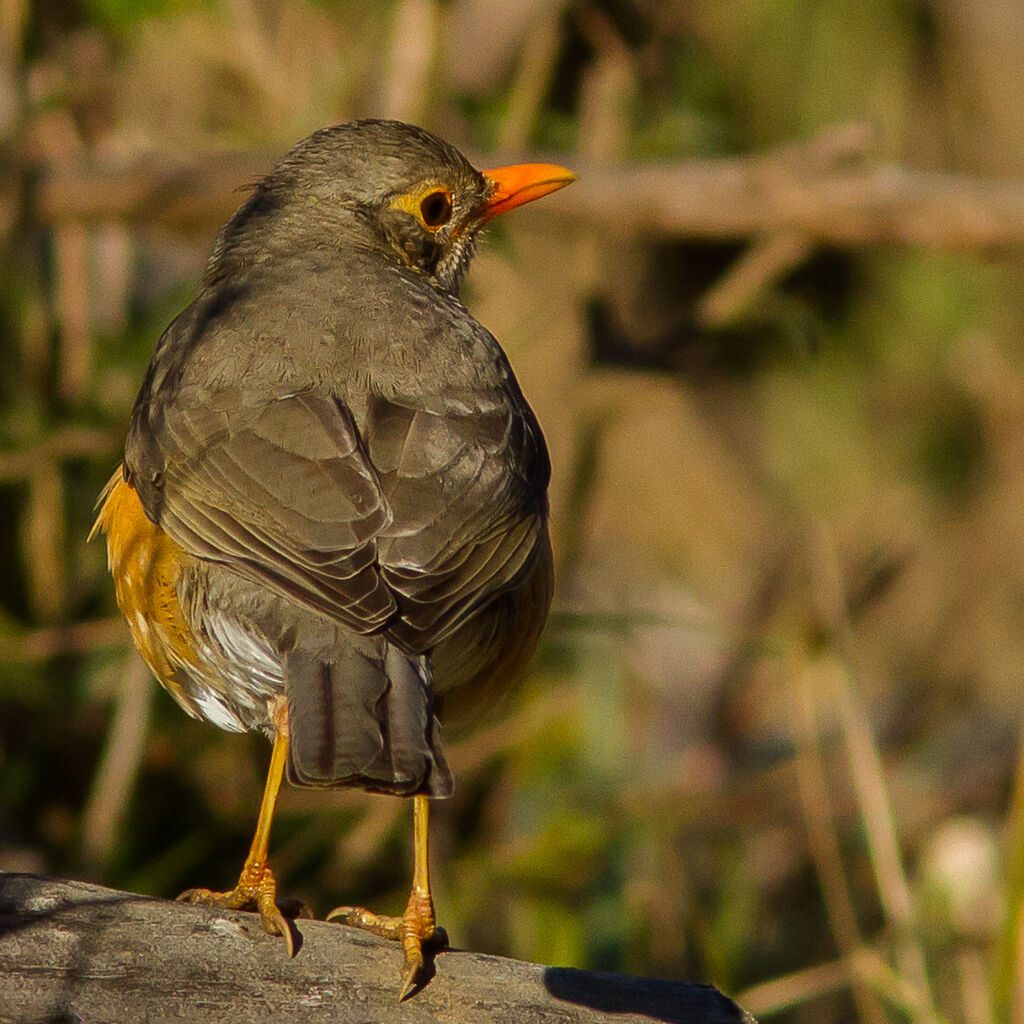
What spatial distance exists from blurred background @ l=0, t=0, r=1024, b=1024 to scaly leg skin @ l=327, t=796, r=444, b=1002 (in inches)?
45.8

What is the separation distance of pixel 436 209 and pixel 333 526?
1812 millimetres

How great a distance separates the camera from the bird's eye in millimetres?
5133

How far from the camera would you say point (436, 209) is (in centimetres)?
518

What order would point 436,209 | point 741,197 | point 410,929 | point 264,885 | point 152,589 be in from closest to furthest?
point 410,929, point 264,885, point 152,589, point 436,209, point 741,197

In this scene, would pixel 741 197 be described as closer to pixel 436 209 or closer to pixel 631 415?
pixel 436 209

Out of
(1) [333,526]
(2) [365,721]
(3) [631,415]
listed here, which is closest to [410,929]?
(2) [365,721]

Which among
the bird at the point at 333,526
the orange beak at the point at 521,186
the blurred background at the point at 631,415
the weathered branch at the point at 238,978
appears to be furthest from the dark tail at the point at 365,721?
the orange beak at the point at 521,186

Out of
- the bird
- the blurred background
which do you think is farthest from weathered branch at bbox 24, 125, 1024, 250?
→ the bird

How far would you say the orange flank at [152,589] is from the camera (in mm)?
4090

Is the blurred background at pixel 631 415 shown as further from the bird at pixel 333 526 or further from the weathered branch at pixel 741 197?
the bird at pixel 333 526

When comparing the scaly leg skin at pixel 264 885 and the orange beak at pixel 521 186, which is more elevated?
the orange beak at pixel 521 186

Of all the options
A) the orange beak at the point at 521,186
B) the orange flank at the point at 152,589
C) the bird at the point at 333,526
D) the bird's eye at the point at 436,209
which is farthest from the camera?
the orange beak at the point at 521,186

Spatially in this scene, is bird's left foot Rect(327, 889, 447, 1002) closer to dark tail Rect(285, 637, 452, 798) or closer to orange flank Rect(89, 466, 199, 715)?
dark tail Rect(285, 637, 452, 798)

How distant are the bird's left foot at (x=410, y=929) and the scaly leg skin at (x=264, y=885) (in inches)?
5.1
